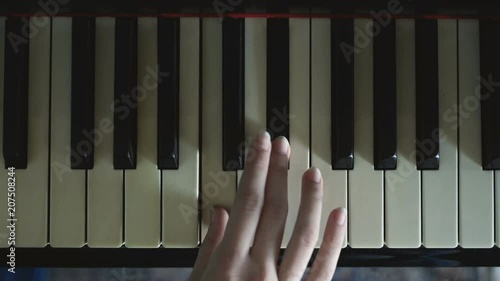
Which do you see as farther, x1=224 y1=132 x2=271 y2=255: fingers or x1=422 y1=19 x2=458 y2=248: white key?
x1=422 y1=19 x2=458 y2=248: white key

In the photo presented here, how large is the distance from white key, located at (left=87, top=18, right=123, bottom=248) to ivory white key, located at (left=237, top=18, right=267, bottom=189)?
210mm

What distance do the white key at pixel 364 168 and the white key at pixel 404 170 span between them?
0.06 ft

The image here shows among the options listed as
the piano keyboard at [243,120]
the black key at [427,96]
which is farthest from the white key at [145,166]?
the black key at [427,96]

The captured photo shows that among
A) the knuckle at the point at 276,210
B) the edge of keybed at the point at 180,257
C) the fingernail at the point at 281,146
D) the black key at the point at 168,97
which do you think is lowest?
the edge of keybed at the point at 180,257

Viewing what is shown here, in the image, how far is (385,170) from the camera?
2.73 ft

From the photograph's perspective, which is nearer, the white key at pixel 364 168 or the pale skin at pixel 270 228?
the pale skin at pixel 270 228

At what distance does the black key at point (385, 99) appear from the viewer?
81 centimetres

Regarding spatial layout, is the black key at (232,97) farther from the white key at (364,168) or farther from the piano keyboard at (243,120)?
the white key at (364,168)

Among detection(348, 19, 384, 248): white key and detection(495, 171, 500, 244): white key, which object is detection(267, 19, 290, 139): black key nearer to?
detection(348, 19, 384, 248): white key

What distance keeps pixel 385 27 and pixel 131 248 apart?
21.8 inches

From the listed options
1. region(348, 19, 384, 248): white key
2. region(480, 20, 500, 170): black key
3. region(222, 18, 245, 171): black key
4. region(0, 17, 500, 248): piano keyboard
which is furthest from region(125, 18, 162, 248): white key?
region(480, 20, 500, 170): black key

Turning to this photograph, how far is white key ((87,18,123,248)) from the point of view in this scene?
0.82 m

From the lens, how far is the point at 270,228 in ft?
2.46

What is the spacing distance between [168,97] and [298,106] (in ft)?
0.69
